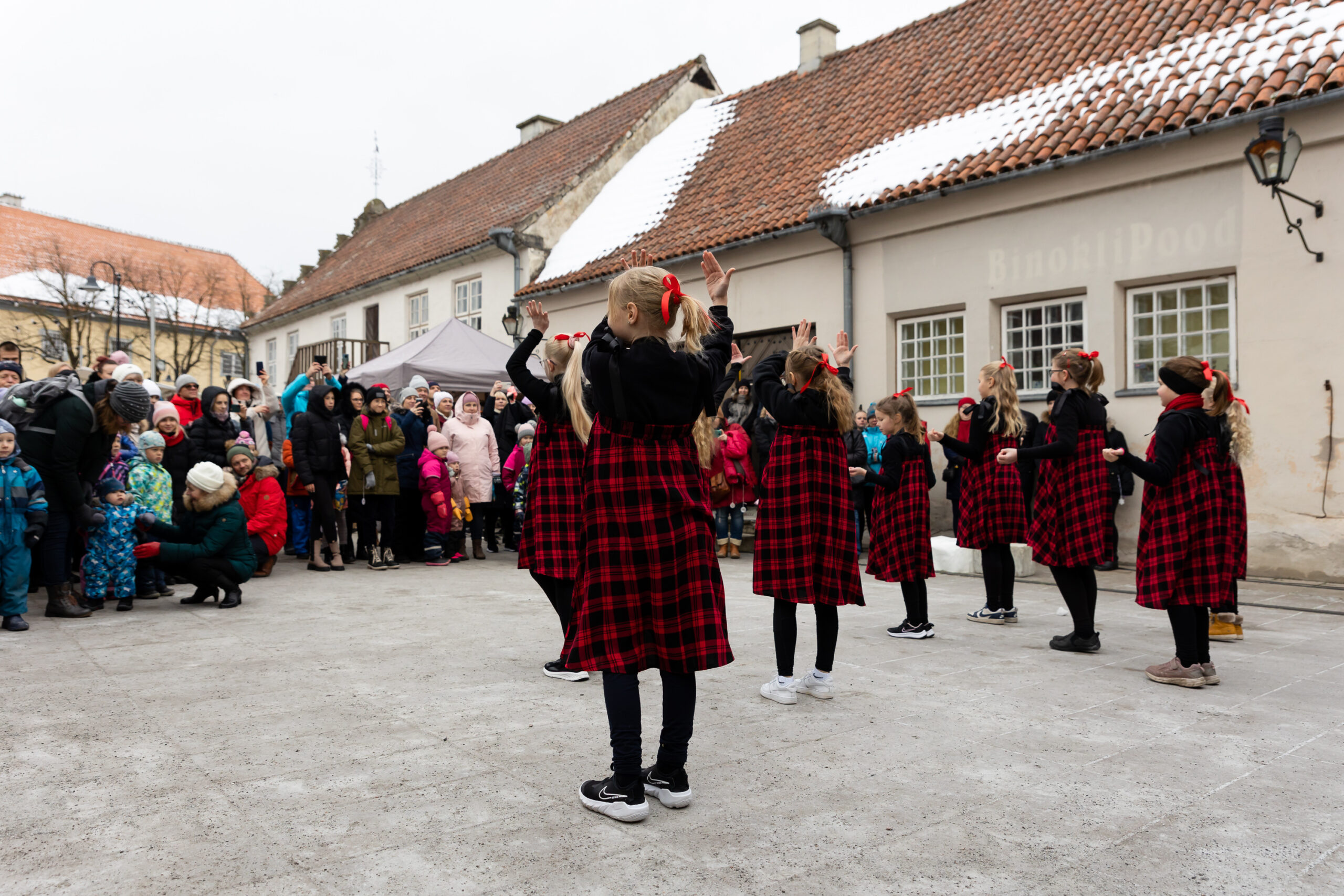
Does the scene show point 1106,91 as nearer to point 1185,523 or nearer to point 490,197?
point 1185,523

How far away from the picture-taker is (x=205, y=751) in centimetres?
391

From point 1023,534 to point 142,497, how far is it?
691cm

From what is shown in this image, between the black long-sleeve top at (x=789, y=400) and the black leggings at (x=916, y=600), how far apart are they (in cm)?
205

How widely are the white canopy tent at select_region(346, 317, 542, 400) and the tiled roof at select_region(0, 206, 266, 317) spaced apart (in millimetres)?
30265

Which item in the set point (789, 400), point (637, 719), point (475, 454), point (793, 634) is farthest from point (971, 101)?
point (637, 719)

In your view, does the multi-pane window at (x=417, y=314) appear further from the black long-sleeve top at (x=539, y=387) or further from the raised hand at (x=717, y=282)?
the raised hand at (x=717, y=282)

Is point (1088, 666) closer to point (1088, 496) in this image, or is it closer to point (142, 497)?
point (1088, 496)

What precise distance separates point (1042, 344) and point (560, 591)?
855cm

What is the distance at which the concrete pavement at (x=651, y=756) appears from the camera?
9.32 ft

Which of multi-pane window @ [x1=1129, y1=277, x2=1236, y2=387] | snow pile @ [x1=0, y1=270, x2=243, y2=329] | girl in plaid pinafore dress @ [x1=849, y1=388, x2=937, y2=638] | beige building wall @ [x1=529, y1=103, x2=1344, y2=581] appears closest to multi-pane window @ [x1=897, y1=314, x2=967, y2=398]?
beige building wall @ [x1=529, y1=103, x2=1344, y2=581]

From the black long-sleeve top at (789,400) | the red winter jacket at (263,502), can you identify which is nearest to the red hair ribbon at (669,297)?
the black long-sleeve top at (789,400)

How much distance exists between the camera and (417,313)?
2411cm

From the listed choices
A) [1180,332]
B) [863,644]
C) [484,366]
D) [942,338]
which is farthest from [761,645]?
[484,366]

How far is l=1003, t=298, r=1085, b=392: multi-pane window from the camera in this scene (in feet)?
38.0
